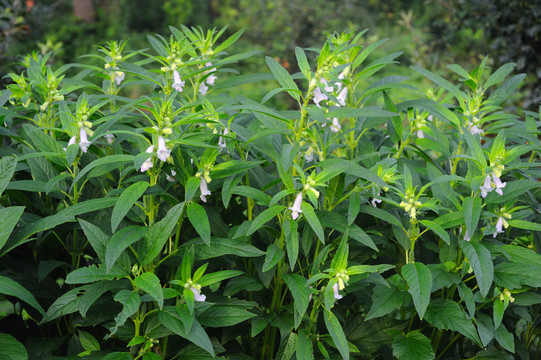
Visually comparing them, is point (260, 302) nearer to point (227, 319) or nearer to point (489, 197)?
point (227, 319)

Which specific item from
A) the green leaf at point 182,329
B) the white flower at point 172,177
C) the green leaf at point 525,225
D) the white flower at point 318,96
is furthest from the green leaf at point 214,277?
the green leaf at point 525,225

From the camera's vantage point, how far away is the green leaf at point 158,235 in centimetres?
156

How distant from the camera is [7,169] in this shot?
1626 mm

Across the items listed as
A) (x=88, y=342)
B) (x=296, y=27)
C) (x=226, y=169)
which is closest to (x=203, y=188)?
(x=226, y=169)

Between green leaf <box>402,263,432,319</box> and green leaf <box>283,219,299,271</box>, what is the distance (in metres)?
0.34

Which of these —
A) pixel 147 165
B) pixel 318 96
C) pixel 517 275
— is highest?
pixel 318 96

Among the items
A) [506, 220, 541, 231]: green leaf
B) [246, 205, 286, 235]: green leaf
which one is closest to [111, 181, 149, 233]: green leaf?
[246, 205, 286, 235]: green leaf

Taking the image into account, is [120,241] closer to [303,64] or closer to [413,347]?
[303,64]

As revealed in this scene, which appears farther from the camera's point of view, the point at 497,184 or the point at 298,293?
the point at 497,184

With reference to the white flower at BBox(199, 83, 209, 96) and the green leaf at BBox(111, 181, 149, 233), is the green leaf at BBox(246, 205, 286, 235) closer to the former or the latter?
the green leaf at BBox(111, 181, 149, 233)

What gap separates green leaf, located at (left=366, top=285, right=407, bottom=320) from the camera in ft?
5.71

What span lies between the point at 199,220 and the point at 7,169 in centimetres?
58

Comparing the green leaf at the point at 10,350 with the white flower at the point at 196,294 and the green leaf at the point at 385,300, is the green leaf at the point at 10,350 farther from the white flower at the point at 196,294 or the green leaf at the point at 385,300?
the green leaf at the point at 385,300

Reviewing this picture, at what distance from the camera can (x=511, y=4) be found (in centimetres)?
518
